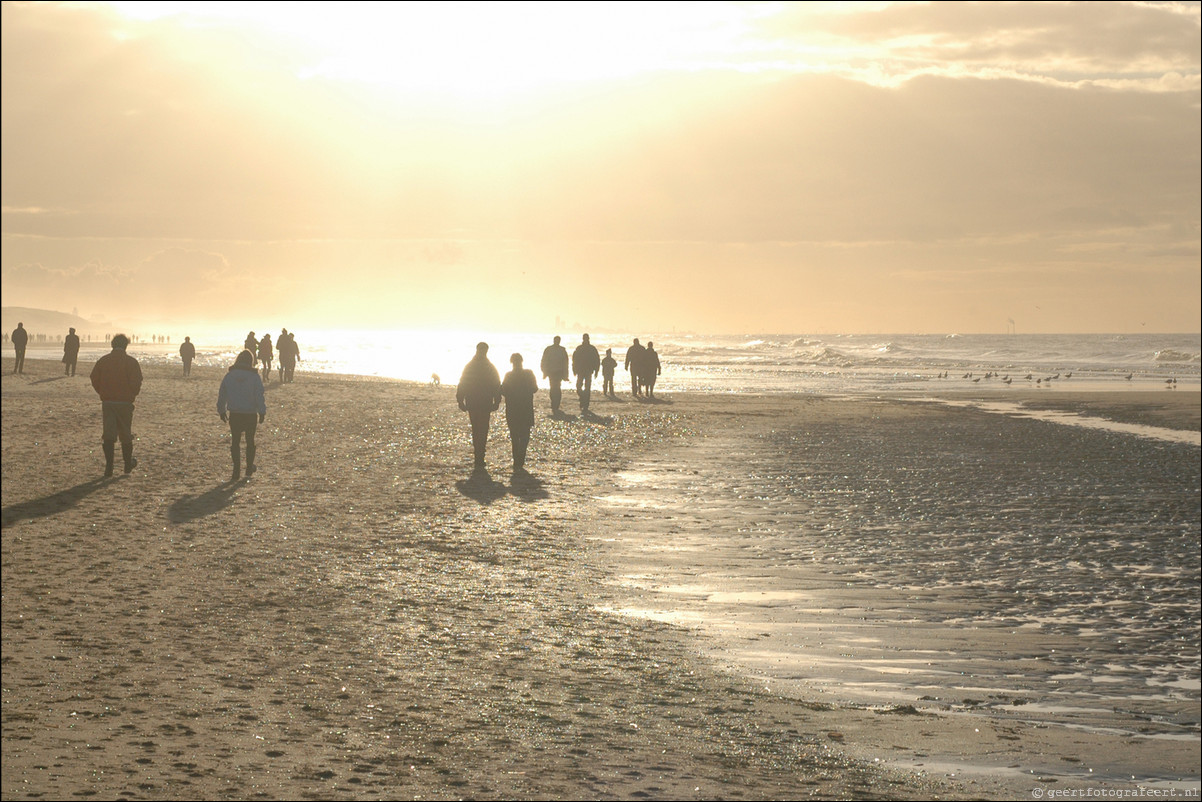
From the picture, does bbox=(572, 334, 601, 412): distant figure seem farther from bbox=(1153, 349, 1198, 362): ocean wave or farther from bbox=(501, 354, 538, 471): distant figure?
bbox=(1153, 349, 1198, 362): ocean wave

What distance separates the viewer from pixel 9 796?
18.0 ft

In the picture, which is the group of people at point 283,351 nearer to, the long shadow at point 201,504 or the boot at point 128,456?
the boot at point 128,456

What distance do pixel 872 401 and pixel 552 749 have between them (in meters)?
39.7

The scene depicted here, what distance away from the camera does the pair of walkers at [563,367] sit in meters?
31.1

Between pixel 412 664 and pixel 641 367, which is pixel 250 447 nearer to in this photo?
pixel 412 664

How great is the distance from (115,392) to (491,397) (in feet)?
19.0

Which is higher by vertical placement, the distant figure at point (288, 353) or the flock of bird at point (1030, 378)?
the distant figure at point (288, 353)

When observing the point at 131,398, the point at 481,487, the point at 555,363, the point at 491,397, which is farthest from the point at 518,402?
the point at 555,363

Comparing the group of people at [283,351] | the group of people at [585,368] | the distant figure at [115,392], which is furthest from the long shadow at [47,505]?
the group of people at [283,351]

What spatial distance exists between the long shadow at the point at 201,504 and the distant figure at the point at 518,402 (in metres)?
4.97

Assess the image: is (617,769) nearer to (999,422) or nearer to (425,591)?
(425,591)

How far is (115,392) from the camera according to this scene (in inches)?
668

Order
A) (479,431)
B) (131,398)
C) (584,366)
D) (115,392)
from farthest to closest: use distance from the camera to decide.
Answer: (584,366) → (479,431) → (131,398) → (115,392)

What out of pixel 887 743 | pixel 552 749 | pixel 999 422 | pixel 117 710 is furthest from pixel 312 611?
pixel 999 422
